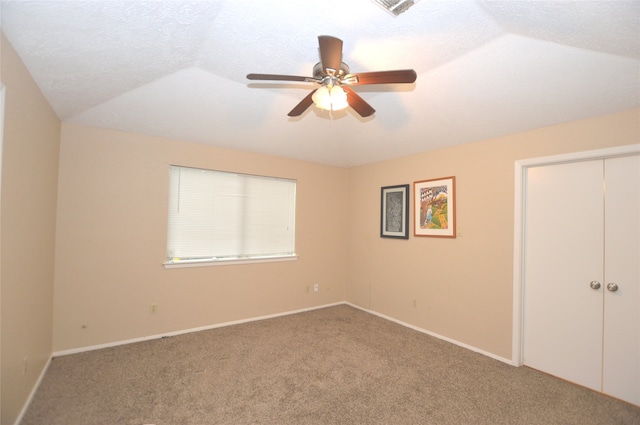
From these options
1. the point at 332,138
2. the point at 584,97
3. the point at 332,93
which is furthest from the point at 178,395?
the point at 584,97

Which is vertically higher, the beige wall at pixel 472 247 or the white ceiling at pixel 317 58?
the white ceiling at pixel 317 58

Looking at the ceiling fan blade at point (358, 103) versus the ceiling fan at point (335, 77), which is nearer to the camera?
the ceiling fan at point (335, 77)

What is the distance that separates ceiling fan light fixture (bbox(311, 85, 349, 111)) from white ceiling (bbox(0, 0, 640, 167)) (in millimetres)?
474

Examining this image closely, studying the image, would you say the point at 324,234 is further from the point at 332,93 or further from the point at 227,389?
the point at 332,93

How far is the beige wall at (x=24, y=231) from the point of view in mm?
1719

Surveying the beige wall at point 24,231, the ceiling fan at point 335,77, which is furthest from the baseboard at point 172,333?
the ceiling fan at point 335,77

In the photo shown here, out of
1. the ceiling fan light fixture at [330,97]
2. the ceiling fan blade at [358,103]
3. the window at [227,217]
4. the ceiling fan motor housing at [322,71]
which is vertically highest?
the ceiling fan motor housing at [322,71]

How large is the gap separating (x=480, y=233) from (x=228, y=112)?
10.4 feet

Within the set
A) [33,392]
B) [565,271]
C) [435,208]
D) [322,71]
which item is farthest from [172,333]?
[565,271]

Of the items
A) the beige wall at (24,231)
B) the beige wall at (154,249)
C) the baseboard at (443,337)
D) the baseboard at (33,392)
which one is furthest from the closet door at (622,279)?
the baseboard at (33,392)

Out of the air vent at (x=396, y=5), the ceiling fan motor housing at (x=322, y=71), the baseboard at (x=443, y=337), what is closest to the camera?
the air vent at (x=396, y=5)

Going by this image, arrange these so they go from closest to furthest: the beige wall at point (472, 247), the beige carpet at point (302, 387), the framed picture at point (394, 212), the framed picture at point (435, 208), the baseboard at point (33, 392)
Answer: the baseboard at point (33, 392) < the beige carpet at point (302, 387) < the beige wall at point (472, 247) < the framed picture at point (435, 208) < the framed picture at point (394, 212)

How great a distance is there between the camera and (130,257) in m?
3.21

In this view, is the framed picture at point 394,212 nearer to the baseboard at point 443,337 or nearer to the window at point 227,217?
the baseboard at point 443,337
